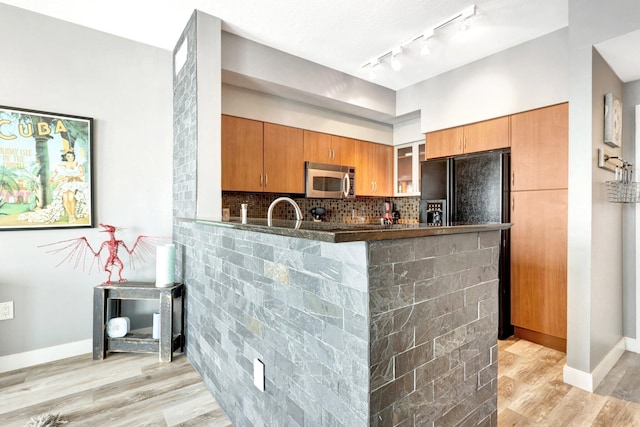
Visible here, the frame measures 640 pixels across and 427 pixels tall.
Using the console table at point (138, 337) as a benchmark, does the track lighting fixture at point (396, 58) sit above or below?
above

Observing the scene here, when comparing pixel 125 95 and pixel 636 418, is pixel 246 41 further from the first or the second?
pixel 636 418

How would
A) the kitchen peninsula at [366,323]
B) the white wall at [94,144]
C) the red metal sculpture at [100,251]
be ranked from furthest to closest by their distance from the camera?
the red metal sculpture at [100,251], the white wall at [94,144], the kitchen peninsula at [366,323]

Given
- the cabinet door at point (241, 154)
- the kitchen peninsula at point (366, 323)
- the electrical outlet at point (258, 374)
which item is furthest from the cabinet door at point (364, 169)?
the electrical outlet at point (258, 374)

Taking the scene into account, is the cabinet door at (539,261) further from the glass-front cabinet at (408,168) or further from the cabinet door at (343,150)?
the cabinet door at (343,150)

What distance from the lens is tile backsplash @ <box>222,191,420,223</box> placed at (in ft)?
11.6

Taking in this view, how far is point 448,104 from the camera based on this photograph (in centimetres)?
344

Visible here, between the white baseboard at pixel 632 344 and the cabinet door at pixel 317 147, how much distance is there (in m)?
3.23

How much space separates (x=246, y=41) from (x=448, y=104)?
215 cm

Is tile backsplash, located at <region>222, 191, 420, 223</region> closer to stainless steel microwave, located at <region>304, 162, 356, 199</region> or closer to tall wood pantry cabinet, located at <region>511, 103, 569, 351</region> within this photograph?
stainless steel microwave, located at <region>304, 162, 356, 199</region>

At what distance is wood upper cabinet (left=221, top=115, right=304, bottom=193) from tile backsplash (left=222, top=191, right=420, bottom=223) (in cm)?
33

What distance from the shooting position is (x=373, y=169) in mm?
4297

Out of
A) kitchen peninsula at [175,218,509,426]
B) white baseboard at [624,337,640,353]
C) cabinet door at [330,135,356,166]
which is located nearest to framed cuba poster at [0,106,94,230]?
kitchen peninsula at [175,218,509,426]

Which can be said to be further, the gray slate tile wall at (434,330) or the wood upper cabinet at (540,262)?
the wood upper cabinet at (540,262)

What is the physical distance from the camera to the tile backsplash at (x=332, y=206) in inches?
139
